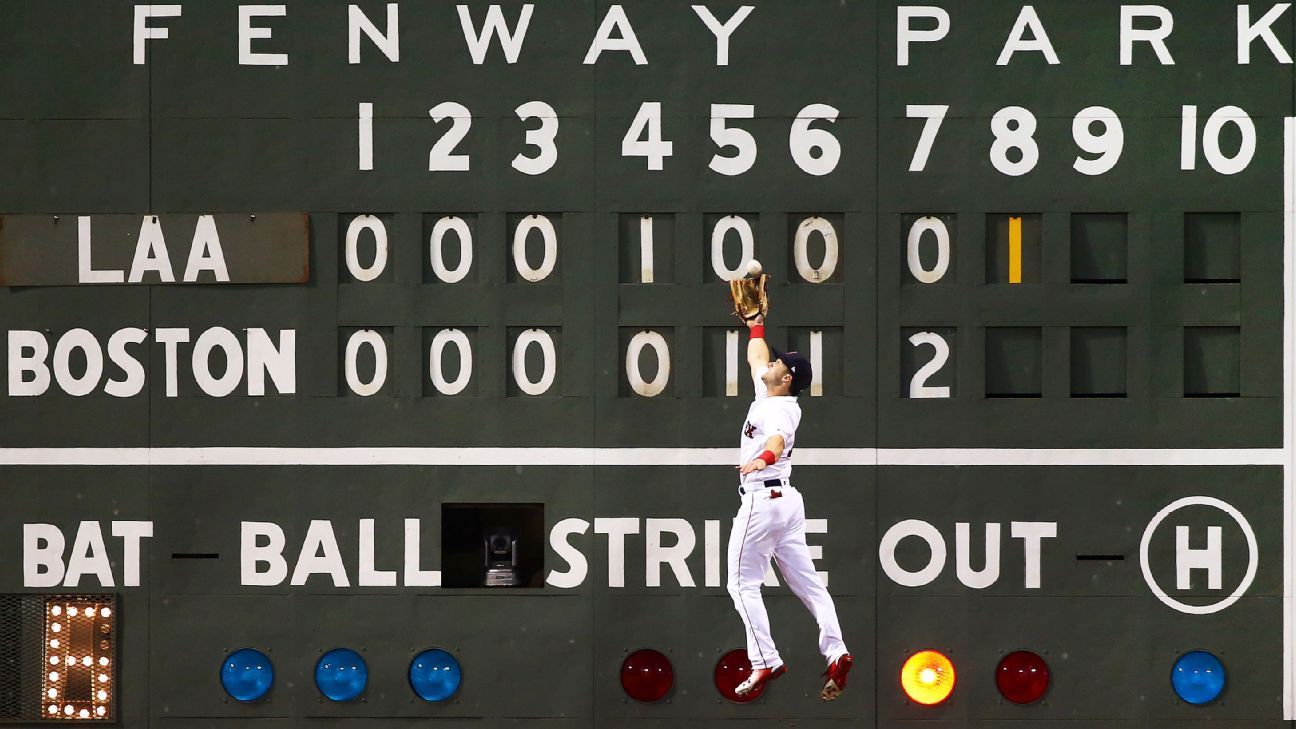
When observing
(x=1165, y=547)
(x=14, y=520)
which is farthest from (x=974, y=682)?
(x=14, y=520)

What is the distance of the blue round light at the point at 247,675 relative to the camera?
16.0 ft

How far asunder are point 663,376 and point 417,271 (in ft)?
3.30

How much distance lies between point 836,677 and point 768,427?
955mm

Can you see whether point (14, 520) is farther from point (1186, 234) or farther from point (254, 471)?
point (1186, 234)

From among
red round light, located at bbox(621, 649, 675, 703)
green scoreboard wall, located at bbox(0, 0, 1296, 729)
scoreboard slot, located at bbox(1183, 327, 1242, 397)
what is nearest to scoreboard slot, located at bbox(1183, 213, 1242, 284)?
green scoreboard wall, located at bbox(0, 0, 1296, 729)

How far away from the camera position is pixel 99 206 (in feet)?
16.2

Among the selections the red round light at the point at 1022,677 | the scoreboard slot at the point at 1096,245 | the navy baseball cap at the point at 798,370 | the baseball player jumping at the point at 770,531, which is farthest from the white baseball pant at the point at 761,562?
the scoreboard slot at the point at 1096,245

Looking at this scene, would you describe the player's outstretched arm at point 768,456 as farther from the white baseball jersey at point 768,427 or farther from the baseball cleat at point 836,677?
the baseball cleat at point 836,677

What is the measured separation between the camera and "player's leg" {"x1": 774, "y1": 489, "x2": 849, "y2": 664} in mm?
4762

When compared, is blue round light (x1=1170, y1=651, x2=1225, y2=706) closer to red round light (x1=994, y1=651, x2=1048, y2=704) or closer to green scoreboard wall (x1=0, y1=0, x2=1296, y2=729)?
green scoreboard wall (x1=0, y1=0, x2=1296, y2=729)

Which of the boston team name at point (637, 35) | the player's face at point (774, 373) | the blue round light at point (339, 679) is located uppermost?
the boston team name at point (637, 35)

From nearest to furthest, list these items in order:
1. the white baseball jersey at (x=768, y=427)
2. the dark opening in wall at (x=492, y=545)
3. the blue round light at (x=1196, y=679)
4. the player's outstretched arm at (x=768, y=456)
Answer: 1. the player's outstretched arm at (x=768, y=456)
2. the white baseball jersey at (x=768, y=427)
3. the blue round light at (x=1196, y=679)
4. the dark opening in wall at (x=492, y=545)

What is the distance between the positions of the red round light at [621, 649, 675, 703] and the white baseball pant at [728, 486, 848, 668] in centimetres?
33

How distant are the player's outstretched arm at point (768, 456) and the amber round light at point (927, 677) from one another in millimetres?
961
